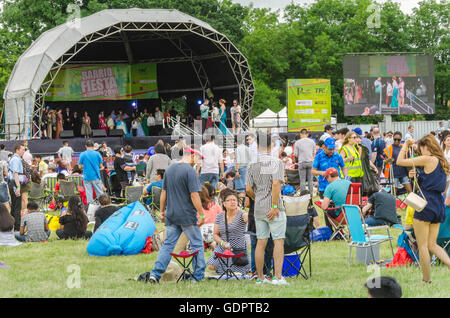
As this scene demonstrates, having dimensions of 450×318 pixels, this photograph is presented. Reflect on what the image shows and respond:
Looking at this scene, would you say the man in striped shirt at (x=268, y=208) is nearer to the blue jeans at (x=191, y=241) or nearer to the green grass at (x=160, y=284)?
Result: the green grass at (x=160, y=284)

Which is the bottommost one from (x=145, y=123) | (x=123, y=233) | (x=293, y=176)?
(x=123, y=233)

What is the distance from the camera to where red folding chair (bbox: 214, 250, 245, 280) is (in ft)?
25.6

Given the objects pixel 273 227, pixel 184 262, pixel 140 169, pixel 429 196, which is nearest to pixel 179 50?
pixel 140 169

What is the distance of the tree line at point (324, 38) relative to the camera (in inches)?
1796

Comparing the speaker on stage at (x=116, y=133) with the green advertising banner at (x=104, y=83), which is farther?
the green advertising banner at (x=104, y=83)

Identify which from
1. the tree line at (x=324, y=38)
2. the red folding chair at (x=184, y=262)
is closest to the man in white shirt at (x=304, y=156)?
the red folding chair at (x=184, y=262)

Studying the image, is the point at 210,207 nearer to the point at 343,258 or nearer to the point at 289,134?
the point at 343,258

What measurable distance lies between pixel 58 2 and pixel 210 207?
114 ft

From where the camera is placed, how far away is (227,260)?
26.1ft

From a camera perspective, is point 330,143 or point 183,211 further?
point 330,143

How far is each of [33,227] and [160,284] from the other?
453cm

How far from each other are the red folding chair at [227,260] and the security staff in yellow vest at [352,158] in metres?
4.91

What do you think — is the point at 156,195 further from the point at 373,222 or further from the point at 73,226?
the point at 373,222
